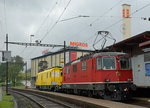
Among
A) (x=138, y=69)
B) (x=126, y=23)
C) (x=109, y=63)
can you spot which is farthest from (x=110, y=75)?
(x=126, y=23)

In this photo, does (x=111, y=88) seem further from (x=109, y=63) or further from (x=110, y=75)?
(x=109, y=63)

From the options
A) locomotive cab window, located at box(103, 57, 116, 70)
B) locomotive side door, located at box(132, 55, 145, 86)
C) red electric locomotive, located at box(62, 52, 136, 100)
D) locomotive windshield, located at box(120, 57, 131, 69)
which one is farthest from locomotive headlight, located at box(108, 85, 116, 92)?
locomotive side door, located at box(132, 55, 145, 86)

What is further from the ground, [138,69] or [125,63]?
[125,63]

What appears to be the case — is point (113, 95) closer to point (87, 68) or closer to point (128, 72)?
point (128, 72)

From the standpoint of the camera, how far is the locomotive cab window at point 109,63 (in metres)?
14.9

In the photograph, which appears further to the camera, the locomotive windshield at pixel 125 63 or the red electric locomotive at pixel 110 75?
the locomotive windshield at pixel 125 63

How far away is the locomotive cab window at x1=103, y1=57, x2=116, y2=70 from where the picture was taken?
14906 mm

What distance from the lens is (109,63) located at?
15.0 metres

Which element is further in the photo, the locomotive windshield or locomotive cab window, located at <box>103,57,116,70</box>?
the locomotive windshield

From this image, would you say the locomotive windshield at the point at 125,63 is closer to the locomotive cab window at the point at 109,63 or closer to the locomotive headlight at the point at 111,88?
the locomotive cab window at the point at 109,63

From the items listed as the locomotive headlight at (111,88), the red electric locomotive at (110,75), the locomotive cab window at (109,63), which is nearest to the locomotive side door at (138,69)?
the red electric locomotive at (110,75)

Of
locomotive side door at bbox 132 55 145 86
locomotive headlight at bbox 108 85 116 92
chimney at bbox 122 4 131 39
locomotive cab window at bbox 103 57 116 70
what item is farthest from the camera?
chimney at bbox 122 4 131 39

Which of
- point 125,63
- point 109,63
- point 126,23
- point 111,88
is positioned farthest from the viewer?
point 126,23

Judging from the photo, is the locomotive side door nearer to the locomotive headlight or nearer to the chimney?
the locomotive headlight
